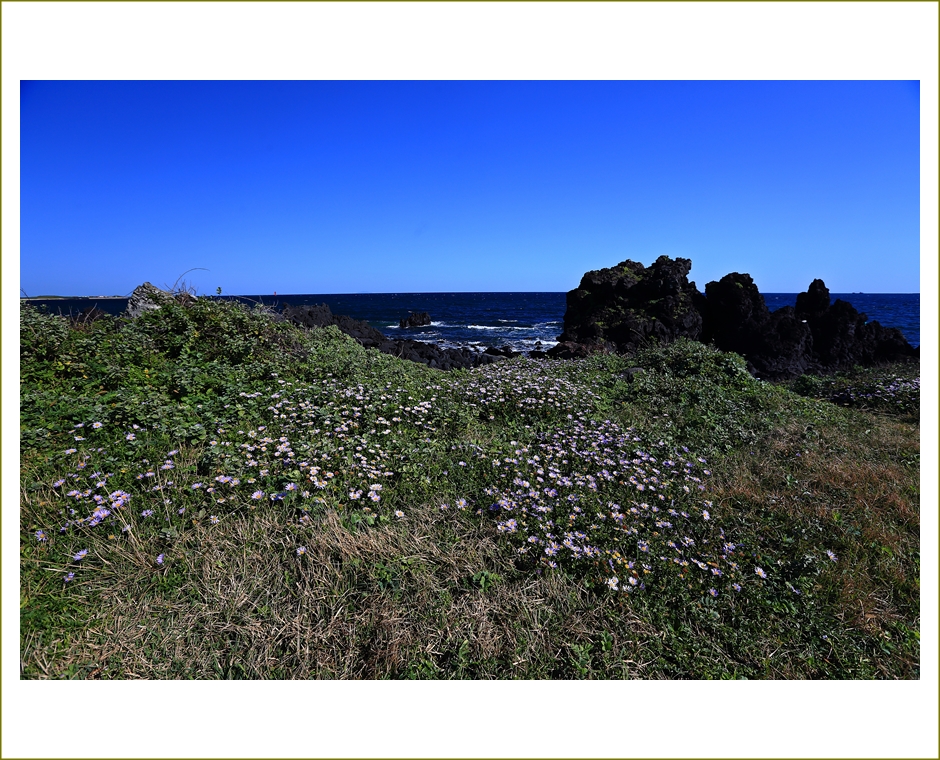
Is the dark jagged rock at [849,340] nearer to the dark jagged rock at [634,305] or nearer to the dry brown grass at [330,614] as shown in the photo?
the dark jagged rock at [634,305]

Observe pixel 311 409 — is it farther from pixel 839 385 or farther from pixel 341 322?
pixel 341 322

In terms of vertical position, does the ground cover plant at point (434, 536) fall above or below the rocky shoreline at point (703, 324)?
below

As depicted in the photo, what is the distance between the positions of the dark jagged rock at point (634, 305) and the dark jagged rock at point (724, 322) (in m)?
0.05

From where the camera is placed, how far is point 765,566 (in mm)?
3123

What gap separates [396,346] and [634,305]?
1420cm

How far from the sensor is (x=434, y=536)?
318cm

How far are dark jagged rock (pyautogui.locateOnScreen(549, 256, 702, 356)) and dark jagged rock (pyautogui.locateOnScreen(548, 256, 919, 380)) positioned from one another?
49 millimetres

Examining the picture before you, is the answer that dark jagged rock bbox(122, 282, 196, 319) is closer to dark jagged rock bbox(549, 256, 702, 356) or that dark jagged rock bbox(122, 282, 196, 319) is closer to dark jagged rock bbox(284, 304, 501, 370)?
dark jagged rock bbox(284, 304, 501, 370)

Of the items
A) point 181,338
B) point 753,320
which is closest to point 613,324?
point 753,320

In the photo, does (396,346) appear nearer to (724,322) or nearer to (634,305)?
(634,305)

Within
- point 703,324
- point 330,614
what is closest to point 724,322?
point 703,324

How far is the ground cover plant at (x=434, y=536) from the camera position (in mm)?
2455

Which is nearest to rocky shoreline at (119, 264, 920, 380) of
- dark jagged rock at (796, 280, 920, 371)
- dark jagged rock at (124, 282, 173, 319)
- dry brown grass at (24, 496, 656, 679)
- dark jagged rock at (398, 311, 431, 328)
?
dark jagged rock at (796, 280, 920, 371)

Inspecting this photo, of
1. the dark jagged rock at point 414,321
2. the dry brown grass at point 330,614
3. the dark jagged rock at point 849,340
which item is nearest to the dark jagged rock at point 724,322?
the dark jagged rock at point 849,340
